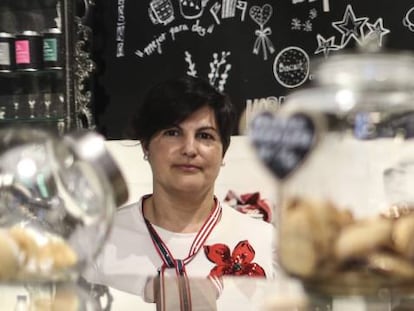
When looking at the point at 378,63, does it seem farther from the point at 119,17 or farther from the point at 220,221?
the point at 119,17

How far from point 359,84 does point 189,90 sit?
1.32 m

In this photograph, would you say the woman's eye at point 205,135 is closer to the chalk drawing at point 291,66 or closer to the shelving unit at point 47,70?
the chalk drawing at point 291,66

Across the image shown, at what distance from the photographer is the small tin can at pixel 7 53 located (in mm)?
2244

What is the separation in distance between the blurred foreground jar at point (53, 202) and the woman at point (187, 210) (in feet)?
3.36

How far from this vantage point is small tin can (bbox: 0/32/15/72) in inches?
88.4

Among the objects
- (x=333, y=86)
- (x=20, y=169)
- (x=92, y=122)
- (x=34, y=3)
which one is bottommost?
(x=92, y=122)

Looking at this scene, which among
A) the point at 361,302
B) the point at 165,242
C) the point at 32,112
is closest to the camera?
the point at 361,302

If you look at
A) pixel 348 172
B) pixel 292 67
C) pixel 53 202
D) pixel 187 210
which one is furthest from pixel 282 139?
pixel 292 67

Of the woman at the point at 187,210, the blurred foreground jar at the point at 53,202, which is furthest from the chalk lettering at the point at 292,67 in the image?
the blurred foreground jar at the point at 53,202

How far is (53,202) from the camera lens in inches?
28.2

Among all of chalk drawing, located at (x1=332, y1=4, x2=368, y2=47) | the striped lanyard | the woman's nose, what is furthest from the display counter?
chalk drawing, located at (x1=332, y1=4, x2=368, y2=47)

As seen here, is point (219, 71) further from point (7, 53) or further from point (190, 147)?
point (7, 53)

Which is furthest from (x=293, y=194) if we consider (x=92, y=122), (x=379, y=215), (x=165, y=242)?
(x=92, y=122)

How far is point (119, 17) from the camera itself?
2.34 m
